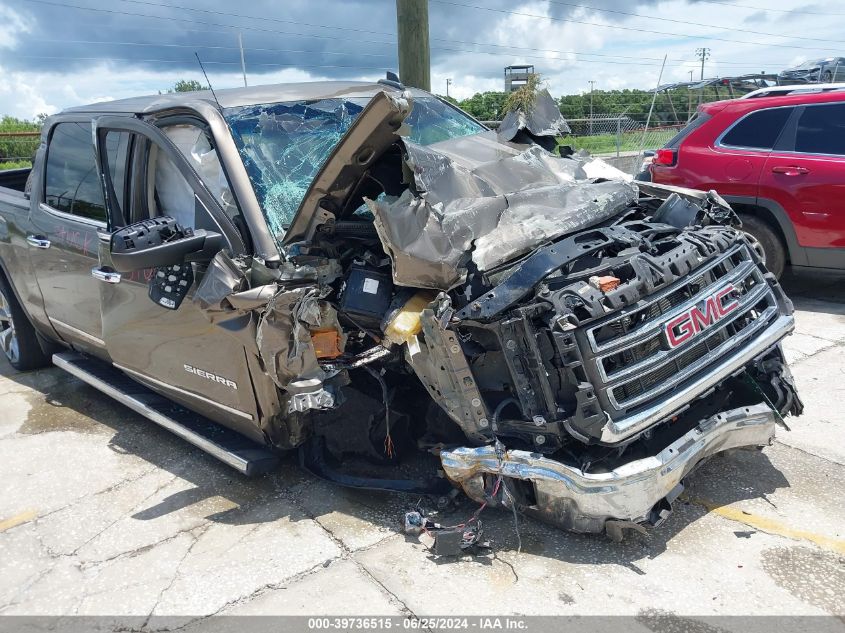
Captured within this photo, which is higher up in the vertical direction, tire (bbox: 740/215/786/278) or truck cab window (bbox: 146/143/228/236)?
truck cab window (bbox: 146/143/228/236)

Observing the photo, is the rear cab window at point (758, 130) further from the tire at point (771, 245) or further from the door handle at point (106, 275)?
the door handle at point (106, 275)

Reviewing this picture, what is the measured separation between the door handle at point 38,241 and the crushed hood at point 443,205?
240 cm

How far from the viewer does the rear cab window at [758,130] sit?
21.1ft

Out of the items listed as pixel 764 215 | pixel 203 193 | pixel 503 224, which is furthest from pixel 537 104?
pixel 764 215

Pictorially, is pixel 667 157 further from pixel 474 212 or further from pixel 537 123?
pixel 474 212

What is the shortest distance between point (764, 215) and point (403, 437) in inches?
179

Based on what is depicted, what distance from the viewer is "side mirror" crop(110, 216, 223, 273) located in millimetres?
3066

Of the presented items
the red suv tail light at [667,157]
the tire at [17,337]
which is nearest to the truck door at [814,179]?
the red suv tail light at [667,157]

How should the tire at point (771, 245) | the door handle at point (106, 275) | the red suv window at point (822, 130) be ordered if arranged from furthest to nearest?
the tire at point (771, 245) < the red suv window at point (822, 130) < the door handle at point (106, 275)

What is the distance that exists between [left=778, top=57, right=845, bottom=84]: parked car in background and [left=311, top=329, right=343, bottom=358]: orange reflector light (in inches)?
389

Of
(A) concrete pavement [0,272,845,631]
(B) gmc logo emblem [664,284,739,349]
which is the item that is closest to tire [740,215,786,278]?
(A) concrete pavement [0,272,845,631]

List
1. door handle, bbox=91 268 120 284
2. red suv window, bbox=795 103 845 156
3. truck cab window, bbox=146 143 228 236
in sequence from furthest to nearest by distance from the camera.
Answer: red suv window, bbox=795 103 845 156
door handle, bbox=91 268 120 284
truck cab window, bbox=146 143 228 236

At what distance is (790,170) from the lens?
6172 mm

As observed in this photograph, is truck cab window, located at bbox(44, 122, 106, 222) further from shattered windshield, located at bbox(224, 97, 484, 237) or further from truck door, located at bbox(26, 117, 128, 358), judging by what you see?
shattered windshield, located at bbox(224, 97, 484, 237)
